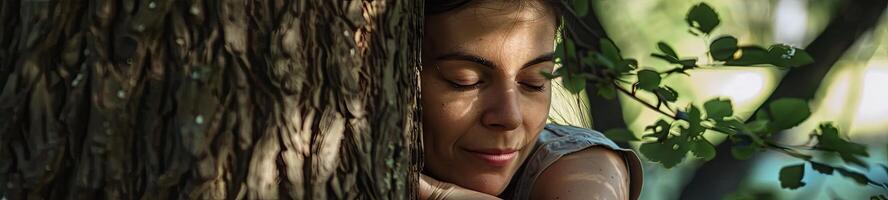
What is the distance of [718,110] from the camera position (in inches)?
77.1

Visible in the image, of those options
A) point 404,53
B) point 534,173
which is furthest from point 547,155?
point 404,53

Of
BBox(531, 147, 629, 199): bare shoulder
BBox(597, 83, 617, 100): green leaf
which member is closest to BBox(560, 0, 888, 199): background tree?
BBox(531, 147, 629, 199): bare shoulder

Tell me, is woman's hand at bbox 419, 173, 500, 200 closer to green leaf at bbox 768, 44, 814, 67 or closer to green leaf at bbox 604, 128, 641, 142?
green leaf at bbox 604, 128, 641, 142

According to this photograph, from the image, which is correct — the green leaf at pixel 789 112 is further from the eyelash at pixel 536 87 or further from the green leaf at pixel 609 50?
the eyelash at pixel 536 87

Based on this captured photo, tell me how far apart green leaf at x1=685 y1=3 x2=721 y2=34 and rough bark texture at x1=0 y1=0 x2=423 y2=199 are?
1.81ft

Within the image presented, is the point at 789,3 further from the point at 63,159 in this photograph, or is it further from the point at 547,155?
the point at 63,159

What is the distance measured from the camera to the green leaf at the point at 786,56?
185 centimetres

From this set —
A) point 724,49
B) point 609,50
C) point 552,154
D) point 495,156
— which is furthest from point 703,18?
point 552,154

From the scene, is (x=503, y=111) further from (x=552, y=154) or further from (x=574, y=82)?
(x=574, y=82)

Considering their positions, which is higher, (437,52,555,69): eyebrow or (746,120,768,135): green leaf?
(746,120,768,135): green leaf

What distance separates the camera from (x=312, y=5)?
1.87m

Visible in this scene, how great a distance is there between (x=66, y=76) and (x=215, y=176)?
0.26 metres

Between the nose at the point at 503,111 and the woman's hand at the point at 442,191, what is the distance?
150 mm

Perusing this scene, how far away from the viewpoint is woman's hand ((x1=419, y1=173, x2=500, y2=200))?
2641 millimetres
